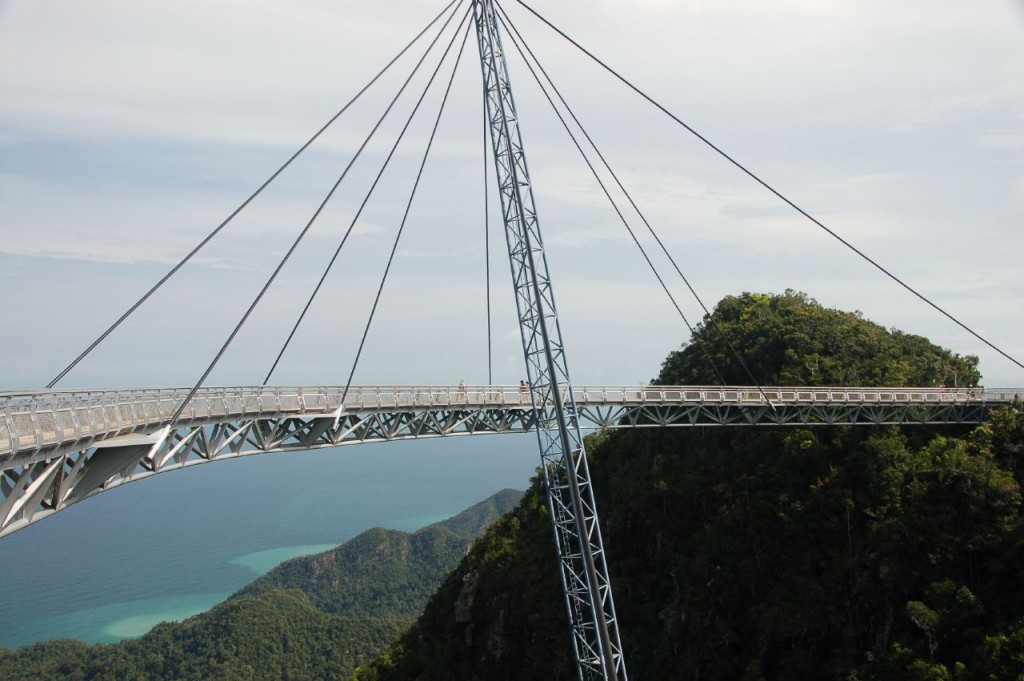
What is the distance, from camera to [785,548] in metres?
41.1

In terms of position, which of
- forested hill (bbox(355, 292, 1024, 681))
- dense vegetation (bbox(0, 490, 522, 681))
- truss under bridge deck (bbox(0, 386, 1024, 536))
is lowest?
dense vegetation (bbox(0, 490, 522, 681))

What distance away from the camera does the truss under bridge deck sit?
18.4m

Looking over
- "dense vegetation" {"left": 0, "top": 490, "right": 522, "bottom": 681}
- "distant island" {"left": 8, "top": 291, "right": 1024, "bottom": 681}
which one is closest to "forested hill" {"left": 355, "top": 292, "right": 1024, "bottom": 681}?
"distant island" {"left": 8, "top": 291, "right": 1024, "bottom": 681}

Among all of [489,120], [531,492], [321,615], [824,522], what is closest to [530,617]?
[531,492]

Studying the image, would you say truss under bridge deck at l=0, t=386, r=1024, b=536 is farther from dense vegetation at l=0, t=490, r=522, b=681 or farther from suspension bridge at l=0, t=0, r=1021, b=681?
dense vegetation at l=0, t=490, r=522, b=681

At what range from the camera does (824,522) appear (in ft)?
132

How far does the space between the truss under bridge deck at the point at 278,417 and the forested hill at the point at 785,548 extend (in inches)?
93.4

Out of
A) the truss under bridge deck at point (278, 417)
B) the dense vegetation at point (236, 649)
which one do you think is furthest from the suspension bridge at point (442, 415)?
the dense vegetation at point (236, 649)

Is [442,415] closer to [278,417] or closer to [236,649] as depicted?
[278,417]

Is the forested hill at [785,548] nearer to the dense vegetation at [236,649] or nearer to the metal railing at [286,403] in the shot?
the metal railing at [286,403]

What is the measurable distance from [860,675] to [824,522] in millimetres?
7886

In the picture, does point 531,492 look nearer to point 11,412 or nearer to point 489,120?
point 489,120

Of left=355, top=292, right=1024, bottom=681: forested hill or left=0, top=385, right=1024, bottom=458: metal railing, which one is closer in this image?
left=0, top=385, right=1024, bottom=458: metal railing

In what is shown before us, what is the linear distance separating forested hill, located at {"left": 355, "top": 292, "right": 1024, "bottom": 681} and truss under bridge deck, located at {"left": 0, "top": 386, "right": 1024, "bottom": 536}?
93.4 inches
